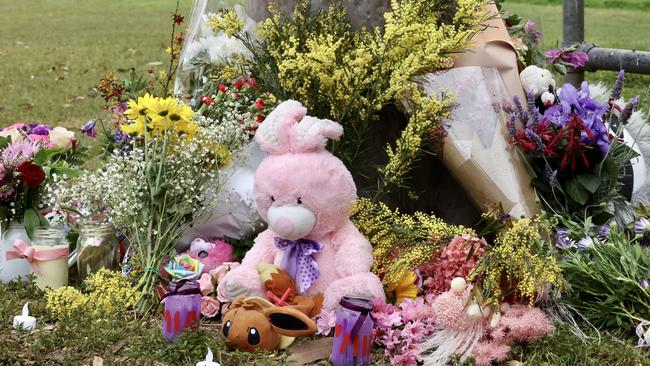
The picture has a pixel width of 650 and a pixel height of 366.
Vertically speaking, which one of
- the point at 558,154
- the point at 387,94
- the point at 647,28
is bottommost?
the point at 647,28

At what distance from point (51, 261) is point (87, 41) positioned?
8.86 m

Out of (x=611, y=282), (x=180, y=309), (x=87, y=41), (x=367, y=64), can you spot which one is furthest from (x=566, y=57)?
(x=87, y=41)

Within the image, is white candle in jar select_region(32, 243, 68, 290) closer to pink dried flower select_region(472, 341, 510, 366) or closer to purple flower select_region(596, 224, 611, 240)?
pink dried flower select_region(472, 341, 510, 366)

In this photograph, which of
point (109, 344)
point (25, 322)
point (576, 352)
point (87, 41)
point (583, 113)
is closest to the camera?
point (576, 352)

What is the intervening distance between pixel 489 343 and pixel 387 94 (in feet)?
3.34

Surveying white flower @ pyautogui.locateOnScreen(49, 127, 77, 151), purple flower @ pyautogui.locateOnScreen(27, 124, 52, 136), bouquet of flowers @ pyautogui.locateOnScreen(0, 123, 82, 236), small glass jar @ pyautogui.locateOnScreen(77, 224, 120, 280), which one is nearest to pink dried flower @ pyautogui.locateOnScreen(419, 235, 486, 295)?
small glass jar @ pyautogui.locateOnScreen(77, 224, 120, 280)

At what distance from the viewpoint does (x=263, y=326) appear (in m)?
3.07

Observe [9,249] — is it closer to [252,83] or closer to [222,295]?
[222,295]

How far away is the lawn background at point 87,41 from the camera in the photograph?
8.02 meters

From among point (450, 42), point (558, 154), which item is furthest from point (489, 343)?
point (450, 42)

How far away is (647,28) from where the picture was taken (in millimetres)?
13562

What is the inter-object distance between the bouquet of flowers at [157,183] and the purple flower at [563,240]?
51.6 inches

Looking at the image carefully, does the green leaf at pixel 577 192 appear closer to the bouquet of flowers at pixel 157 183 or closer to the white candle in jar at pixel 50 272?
the bouquet of flowers at pixel 157 183

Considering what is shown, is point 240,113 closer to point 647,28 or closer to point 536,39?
point 536,39
